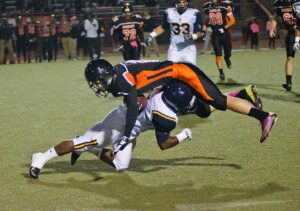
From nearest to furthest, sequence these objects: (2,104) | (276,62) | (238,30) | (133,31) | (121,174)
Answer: (121,174) → (2,104) → (133,31) → (276,62) → (238,30)

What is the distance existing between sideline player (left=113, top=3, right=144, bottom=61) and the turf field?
8.07 ft

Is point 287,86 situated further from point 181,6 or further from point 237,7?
point 237,7

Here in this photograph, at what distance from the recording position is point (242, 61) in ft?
68.1

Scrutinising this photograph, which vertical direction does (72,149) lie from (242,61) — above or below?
above

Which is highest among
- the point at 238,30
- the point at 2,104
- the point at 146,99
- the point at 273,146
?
the point at 146,99

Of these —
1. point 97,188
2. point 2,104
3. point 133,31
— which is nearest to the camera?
point 97,188

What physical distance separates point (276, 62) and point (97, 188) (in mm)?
14471

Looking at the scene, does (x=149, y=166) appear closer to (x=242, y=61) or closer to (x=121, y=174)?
(x=121, y=174)

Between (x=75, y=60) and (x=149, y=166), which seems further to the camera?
(x=75, y=60)

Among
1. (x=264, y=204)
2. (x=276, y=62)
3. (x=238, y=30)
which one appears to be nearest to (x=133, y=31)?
(x=276, y=62)

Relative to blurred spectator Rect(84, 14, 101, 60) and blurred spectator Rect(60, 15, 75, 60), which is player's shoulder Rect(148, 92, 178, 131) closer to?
blurred spectator Rect(84, 14, 101, 60)

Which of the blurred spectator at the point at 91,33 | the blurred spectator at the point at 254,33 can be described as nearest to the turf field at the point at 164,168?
the blurred spectator at the point at 91,33

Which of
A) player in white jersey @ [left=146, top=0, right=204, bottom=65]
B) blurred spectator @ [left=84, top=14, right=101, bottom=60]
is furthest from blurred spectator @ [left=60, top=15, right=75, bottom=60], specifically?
player in white jersey @ [left=146, top=0, right=204, bottom=65]

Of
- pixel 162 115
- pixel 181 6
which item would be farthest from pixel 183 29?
pixel 162 115
